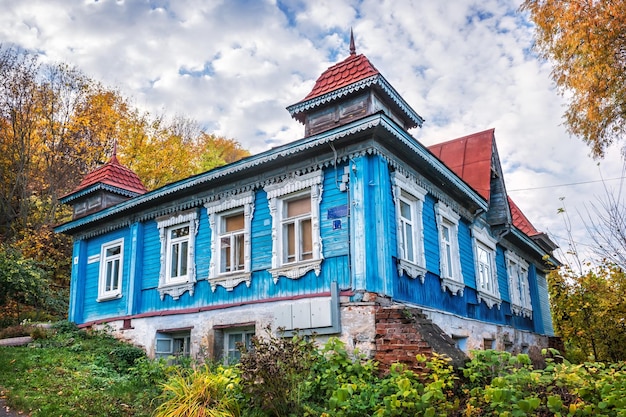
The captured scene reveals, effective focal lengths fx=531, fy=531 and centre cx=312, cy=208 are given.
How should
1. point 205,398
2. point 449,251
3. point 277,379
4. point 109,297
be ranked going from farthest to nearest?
point 109,297
point 449,251
point 205,398
point 277,379

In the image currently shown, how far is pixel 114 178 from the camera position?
660 inches

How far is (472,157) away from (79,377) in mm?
12027

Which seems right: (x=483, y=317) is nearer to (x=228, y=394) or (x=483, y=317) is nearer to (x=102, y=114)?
(x=228, y=394)

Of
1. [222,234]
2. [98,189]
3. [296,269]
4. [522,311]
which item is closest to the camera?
[296,269]

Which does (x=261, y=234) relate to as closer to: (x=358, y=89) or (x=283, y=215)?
(x=283, y=215)

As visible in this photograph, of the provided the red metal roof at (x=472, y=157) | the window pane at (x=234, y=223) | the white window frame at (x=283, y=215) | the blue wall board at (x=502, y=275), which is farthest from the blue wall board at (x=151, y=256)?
the blue wall board at (x=502, y=275)

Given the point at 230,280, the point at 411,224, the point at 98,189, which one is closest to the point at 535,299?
the point at 411,224

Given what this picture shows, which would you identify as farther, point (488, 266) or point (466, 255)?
point (488, 266)

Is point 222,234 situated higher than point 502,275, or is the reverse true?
point 222,234

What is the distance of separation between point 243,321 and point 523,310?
11.6 m

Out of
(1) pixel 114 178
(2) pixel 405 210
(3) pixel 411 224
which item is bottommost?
(3) pixel 411 224

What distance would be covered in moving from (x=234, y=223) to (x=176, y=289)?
2.22 meters

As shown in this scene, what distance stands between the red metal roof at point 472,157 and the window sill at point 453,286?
3.03m

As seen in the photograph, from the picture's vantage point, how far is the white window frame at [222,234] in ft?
38.4
